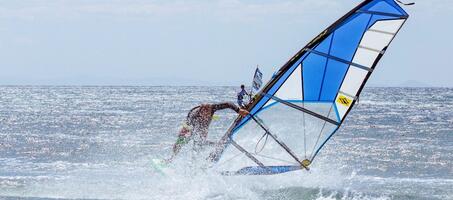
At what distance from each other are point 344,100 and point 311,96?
0.67 meters

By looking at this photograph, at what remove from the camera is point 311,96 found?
1398 cm

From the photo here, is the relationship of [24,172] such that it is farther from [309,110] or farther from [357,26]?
[357,26]

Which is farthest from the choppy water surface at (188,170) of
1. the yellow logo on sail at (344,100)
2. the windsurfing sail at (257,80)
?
the yellow logo on sail at (344,100)

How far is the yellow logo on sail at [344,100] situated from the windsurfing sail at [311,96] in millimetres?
18

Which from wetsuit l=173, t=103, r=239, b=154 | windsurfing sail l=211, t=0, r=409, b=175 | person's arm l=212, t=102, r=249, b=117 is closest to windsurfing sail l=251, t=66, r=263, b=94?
windsurfing sail l=211, t=0, r=409, b=175

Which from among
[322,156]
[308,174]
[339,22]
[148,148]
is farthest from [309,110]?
[148,148]

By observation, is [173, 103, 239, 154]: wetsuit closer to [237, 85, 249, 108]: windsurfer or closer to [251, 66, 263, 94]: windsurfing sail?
[237, 85, 249, 108]: windsurfer

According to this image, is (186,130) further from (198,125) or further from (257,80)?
(257,80)

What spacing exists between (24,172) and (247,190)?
20.7ft

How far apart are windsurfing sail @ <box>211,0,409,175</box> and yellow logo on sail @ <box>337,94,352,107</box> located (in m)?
0.02

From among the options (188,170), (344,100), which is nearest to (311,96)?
(344,100)

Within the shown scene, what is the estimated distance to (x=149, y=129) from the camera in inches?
1486

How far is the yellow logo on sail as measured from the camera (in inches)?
535

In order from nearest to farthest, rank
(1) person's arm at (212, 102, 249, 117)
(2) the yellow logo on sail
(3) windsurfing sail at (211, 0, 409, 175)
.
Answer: (3) windsurfing sail at (211, 0, 409, 175), (2) the yellow logo on sail, (1) person's arm at (212, 102, 249, 117)
